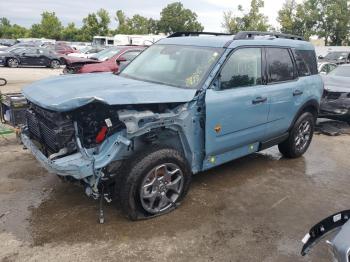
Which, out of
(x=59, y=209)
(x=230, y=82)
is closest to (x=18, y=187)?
(x=59, y=209)

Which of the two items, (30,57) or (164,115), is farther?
(30,57)

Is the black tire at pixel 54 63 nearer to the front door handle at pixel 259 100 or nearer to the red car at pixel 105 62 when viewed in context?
the red car at pixel 105 62

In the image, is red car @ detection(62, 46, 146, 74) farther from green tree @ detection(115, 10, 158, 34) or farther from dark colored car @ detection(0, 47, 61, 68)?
green tree @ detection(115, 10, 158, 34)

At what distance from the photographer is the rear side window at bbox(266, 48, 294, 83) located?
17.1 feet

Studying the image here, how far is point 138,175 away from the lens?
145 inches

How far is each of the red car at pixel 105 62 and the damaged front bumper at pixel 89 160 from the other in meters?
7.65

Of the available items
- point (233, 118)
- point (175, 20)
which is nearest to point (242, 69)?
point (233, 118)

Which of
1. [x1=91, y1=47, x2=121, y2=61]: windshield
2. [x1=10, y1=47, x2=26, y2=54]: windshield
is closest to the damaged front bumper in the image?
[x1=91, y1=47, x2=121, y2=61]: windshield

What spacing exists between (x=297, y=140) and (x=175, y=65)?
2.73 m

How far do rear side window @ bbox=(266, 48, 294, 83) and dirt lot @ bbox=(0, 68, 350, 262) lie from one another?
4.71 ft

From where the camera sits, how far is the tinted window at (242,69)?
4.50 meters

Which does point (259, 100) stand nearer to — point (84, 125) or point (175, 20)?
point (84, 125)

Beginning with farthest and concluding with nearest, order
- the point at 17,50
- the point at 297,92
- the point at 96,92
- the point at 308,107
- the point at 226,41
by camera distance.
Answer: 1. the point at 17,50
2. the point at 308,107
3. the point at 297,92
4. the point at 226,41
5. the point at 96,92

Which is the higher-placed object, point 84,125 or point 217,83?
point 217,83
